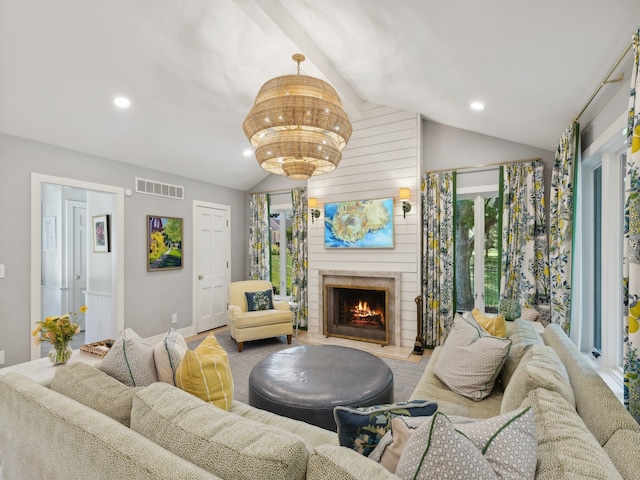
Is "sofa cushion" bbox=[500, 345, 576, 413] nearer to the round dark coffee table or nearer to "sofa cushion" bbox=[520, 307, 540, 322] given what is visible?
the round dark coffee table

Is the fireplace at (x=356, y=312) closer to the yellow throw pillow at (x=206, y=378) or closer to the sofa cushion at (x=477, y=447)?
the yellow throw pillow at (x=206, y=378)

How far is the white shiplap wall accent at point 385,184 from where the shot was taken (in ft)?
13.9

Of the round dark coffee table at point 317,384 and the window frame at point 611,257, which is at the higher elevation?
the window frame at point 611,257

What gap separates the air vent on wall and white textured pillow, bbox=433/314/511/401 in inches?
168

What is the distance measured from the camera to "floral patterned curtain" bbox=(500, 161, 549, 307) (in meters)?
3.68

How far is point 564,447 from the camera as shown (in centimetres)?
92

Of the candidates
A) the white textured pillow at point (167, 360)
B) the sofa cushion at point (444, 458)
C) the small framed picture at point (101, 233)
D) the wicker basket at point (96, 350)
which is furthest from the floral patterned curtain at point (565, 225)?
the small framed picture at point (101, 233)

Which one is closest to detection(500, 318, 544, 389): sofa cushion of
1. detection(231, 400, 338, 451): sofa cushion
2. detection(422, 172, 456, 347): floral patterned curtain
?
detection(231, 400, 338, 451): sofa cushion

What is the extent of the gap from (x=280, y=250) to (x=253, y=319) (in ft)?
6.03

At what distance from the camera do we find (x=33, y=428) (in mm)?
1329

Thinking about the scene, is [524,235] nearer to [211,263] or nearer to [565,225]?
[565,225]

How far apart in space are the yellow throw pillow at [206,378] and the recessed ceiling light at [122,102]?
9.34ft

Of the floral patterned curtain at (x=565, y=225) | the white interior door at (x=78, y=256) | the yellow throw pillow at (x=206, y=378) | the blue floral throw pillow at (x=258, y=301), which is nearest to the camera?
the yellow throw pillow at (x=206, y=378)

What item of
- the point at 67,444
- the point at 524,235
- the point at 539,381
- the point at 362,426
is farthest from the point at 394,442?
the point at 524,235
